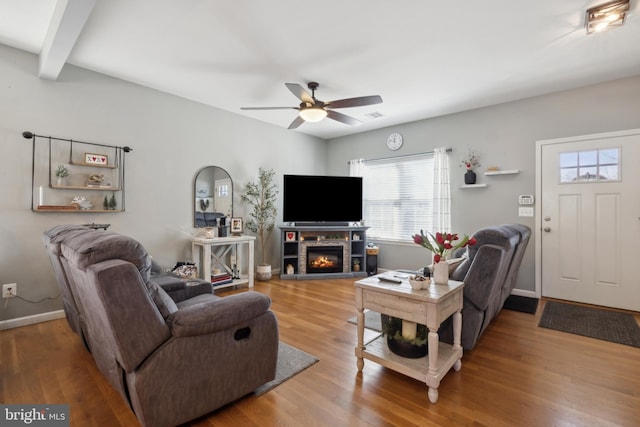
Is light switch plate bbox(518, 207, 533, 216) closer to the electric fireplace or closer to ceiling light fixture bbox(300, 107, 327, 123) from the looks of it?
the electric fireplace

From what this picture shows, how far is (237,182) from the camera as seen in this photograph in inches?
186

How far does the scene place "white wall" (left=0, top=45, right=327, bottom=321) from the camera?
2867 mm

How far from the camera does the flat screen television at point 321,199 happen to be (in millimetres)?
5020

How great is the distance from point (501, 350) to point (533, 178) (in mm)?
2539

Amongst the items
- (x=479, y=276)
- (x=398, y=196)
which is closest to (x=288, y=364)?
(x=479, y=276)

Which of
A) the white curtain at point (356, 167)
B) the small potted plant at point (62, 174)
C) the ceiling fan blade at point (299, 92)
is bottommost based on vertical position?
the small potted plant at point (62, 174)

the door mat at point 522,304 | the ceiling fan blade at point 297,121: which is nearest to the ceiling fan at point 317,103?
the ceiling fan blade at point 297,121

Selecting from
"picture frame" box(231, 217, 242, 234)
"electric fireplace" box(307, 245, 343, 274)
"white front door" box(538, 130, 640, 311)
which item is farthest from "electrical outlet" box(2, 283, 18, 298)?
"white front door" box(538, 130, 640, 311)

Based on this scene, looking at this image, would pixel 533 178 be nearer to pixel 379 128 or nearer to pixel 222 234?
pixel 379 128

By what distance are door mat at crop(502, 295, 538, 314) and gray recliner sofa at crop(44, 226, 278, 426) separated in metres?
3.09

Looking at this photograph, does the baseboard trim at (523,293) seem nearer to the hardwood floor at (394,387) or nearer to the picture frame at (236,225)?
the hardwood floor at (394,387)

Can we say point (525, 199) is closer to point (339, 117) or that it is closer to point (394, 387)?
point (339, 117)

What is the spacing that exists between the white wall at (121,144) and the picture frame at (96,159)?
0.18 m

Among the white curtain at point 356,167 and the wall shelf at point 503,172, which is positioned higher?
the white curtain at point 356,167
